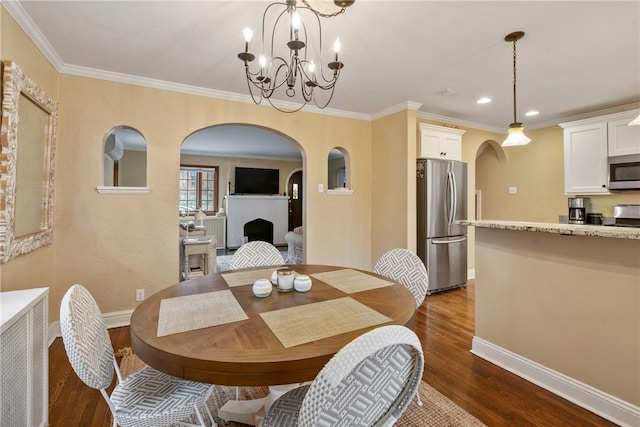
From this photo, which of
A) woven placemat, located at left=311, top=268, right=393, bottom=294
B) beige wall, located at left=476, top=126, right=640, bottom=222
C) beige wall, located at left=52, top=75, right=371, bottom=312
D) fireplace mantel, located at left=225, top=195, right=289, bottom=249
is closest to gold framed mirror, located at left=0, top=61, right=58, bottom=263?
beige wall, located at left=52, top=75, right=371, bottom=312

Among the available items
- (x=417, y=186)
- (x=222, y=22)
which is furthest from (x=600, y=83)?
(x=222, y=22)

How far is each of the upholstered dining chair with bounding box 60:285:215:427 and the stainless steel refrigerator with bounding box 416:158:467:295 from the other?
128 inches

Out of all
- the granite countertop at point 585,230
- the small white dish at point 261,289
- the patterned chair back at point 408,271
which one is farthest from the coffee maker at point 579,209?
the small white dish at point 261,289

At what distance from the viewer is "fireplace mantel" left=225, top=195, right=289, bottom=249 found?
24.9ft

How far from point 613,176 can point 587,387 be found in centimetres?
318

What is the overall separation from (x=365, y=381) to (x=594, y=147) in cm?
483

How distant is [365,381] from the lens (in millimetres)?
734

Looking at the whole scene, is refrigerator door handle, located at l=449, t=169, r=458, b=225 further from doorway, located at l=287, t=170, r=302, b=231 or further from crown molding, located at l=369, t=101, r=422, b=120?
doorway, located at l=287, t=170, r=302, b=231

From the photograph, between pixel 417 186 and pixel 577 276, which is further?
pixel 417 186

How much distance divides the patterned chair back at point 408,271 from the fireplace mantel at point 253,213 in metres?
5.92

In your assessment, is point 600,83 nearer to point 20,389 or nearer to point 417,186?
point 417,186

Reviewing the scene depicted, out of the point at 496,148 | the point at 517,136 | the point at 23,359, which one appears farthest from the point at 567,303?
the point at 496,148

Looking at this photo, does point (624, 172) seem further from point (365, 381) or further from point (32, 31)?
point (32, 31)

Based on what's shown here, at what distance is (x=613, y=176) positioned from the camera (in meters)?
3.73
